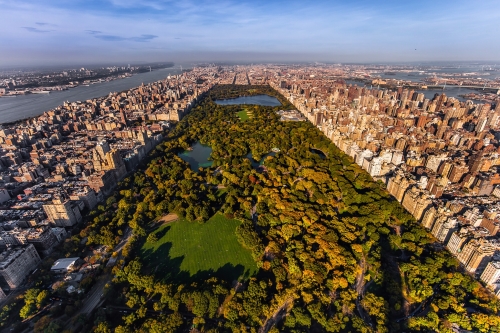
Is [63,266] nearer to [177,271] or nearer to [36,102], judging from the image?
[177,271]

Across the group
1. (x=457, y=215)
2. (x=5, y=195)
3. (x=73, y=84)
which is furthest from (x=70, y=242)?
(x=73, y=84)

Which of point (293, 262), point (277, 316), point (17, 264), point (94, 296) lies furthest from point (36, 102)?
point (277, 316)

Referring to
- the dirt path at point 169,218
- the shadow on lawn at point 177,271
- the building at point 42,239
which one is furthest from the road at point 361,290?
the building at point 42,239

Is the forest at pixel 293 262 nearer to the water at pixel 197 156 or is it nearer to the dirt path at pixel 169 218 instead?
the dirt path at pixel 169 218

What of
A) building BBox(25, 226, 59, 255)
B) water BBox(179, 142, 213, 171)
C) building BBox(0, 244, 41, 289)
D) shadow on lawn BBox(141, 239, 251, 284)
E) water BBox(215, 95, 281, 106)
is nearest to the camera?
building BBox(0, 244, 41, 289)

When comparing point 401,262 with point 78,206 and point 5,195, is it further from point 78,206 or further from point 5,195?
point 5,195

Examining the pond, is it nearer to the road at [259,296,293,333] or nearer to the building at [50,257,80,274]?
the road at [259,296,293,333]

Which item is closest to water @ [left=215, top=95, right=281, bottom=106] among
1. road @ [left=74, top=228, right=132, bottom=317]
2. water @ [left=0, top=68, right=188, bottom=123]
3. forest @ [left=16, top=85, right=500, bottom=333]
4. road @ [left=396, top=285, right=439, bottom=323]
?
forest @ [left=16, top=85, right=500, bottom=333]
